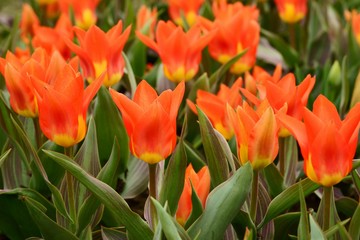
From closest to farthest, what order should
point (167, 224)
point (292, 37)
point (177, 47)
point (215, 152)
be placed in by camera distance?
point (167, 224) < point (215, 152) < point (177, 47) < point (292, 37)

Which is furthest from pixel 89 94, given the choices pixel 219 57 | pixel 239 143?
pixel 219 57

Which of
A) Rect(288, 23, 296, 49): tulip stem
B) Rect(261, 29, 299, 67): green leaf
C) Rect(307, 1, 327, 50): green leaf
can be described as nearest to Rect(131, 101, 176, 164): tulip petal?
Rect(261, 29, 299, 67): green leaf

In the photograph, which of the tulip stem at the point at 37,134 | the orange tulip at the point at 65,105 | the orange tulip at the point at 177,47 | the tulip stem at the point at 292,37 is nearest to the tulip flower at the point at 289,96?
the orange tulip at the point at 65,105

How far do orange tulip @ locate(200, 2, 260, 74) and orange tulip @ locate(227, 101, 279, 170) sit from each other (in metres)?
0.73

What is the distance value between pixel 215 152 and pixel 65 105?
29 centimetres

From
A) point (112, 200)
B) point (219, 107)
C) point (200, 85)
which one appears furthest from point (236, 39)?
point (112, 200)

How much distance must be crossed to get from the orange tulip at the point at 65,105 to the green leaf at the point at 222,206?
28 cm

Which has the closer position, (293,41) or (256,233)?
(256,233)

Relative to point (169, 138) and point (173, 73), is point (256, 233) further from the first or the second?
point (173, 73)

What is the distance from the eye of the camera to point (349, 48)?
2535 millimetres

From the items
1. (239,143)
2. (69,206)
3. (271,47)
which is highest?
(239,143)

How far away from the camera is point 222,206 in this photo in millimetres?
1421

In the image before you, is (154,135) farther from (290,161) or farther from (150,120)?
(290,161)

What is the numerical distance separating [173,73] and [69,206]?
1.84 ft
